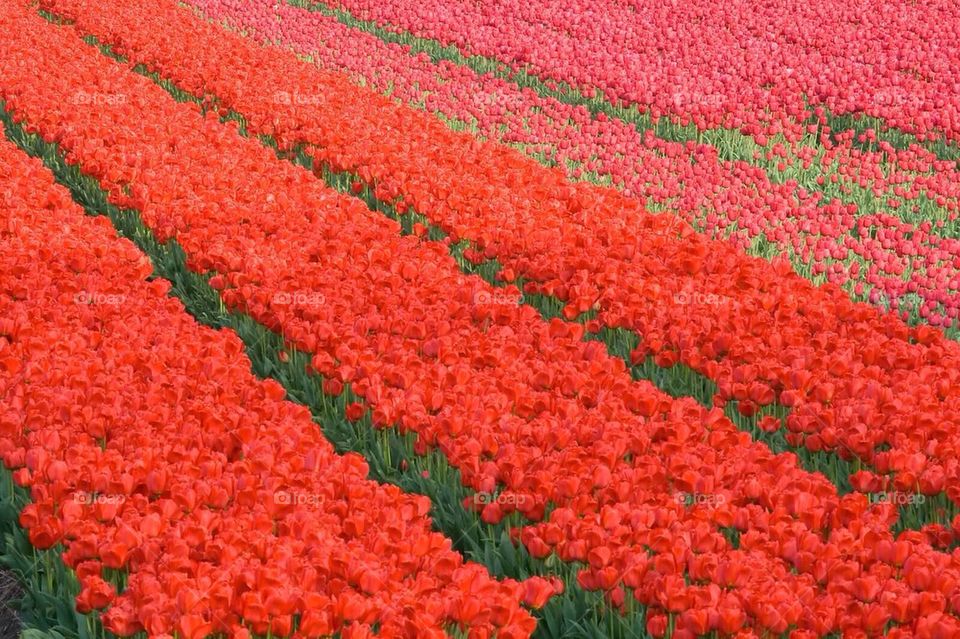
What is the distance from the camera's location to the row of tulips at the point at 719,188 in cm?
898

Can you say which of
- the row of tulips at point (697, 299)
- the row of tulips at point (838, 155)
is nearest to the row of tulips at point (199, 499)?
the row of tulips at point (697, 299)

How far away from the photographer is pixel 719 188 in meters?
11.4

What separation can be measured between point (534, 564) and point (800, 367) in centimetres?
235

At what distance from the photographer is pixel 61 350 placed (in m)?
6.32

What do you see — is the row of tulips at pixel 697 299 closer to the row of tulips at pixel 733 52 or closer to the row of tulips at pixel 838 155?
the row of tulips at pixel 838 155

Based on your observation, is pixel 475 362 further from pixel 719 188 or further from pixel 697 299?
pixel 719 188

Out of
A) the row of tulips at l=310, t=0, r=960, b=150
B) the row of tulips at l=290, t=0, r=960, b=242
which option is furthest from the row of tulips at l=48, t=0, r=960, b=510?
the row of tulips at l=310, t=0, r=960, b=150

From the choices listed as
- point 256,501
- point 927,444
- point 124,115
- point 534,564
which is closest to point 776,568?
point 534,564

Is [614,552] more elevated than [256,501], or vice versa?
[614,552]

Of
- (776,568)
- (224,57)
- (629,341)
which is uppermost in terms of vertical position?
(776,568)

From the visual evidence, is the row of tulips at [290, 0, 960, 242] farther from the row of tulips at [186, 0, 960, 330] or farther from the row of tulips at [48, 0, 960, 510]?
the row of tulips at [48, 0, 960, 510]

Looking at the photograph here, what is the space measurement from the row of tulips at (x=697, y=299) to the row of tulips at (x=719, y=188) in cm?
95

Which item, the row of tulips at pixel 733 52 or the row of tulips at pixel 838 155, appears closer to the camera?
the row of tulips at pixel 838 155

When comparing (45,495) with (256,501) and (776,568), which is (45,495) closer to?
Result: (256,501)
